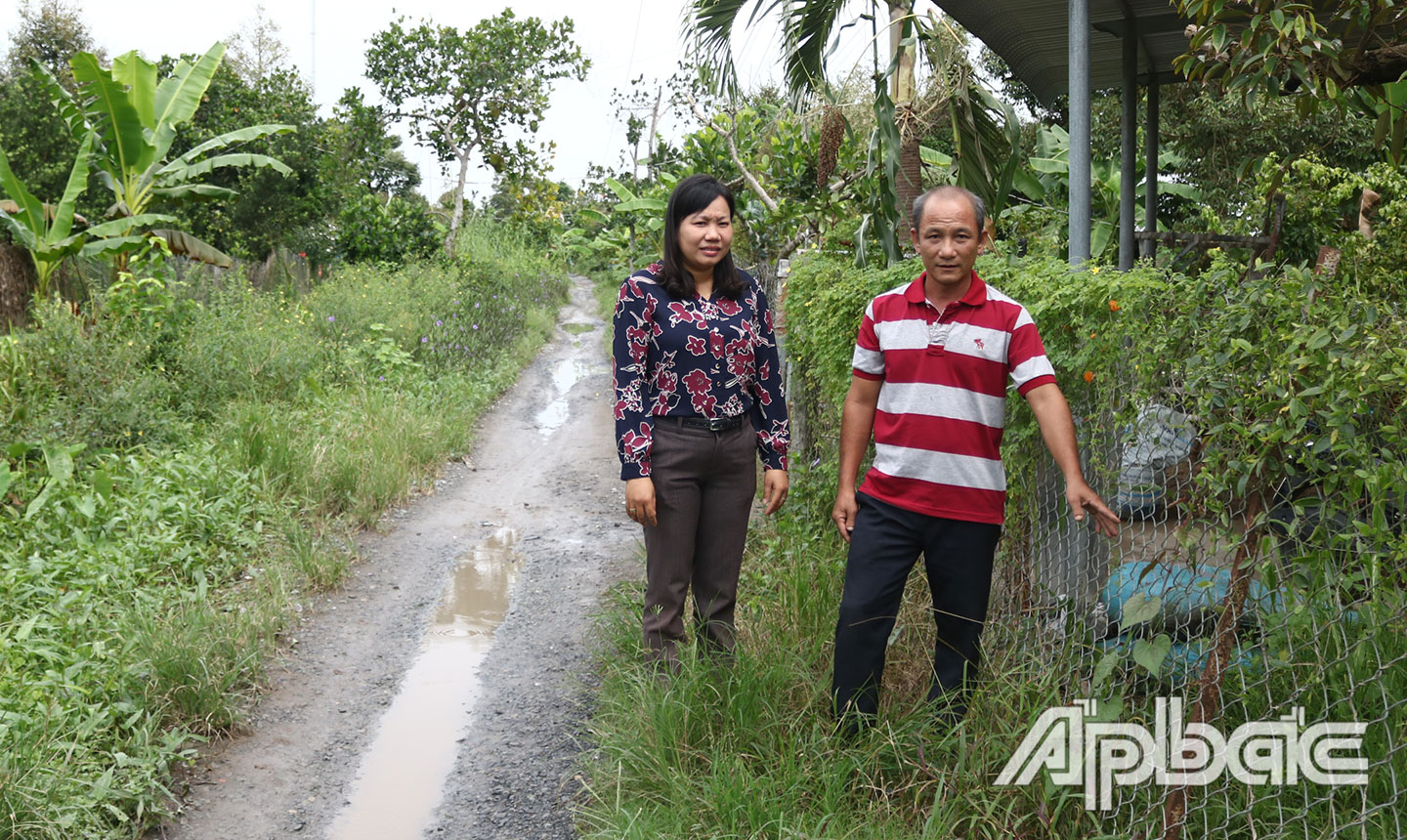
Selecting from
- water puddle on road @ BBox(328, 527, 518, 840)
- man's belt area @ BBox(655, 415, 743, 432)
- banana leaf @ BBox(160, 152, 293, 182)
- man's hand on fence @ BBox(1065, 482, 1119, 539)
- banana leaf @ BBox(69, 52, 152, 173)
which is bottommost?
water puddle on road @ BBox(328, 527, 518, 840)

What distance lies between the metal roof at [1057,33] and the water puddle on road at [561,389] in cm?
575

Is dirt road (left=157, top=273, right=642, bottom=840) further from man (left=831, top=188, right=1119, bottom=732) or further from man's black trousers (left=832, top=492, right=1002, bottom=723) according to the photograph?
man (left=831, top=188, right=1119, bottom=732)

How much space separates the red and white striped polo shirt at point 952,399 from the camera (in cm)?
302

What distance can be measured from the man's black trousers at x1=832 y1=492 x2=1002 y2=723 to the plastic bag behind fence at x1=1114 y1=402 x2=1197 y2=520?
0.42m

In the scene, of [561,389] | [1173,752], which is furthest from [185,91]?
[1173,752]

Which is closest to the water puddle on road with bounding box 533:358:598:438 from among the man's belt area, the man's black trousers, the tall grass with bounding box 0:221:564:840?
the tall grass with bounding box 0:221:564:840

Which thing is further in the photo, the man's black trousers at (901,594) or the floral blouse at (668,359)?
the floral blouse at (668,359)

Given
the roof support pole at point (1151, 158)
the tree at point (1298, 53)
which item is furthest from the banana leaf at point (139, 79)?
the tree at point (1298, 53)

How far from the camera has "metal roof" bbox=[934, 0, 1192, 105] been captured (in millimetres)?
6758

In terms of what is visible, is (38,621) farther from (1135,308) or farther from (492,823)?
(1135,308)

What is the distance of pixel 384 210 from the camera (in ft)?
63.1

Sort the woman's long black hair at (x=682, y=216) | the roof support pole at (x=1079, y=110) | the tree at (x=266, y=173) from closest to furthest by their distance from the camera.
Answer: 1. the woman's long black hair at (x=682, y=216)
2. the roof support pole at (x=1079, y=110)
3. the tree at (x=266, y=173)

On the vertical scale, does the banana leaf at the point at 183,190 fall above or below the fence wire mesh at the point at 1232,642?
above

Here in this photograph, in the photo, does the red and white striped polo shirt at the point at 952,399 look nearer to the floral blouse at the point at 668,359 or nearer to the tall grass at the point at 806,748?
the tall grass at the point at 806,748
